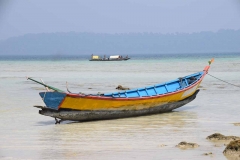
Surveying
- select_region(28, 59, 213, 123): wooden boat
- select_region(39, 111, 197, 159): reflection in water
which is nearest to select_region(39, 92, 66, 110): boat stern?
select_region(28, 59, 213, 123): wooden boat

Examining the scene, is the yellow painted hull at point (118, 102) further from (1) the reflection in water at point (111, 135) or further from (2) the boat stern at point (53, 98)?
(1) the reflection in water at point (111, 135)

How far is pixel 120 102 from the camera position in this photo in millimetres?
12656

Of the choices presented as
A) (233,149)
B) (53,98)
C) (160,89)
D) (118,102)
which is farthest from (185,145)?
(160,89)

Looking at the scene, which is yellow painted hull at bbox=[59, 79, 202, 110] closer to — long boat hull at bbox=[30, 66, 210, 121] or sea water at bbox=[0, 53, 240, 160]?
long boat hull at bbox=[30, 66, 210, 121]

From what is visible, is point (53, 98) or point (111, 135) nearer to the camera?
point (111, 135)

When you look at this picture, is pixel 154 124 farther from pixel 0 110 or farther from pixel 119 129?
pixel 0 110

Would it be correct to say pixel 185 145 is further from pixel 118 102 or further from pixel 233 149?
pixel 118 102

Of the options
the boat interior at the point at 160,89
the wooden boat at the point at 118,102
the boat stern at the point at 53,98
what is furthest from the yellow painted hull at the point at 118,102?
the boat interior at the point at 160,89

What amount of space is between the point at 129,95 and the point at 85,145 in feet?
14.8

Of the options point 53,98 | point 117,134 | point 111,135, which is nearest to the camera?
point 111,135

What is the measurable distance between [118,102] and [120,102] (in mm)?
77

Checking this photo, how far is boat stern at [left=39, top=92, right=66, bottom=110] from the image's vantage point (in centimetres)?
1155

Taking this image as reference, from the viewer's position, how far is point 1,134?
11.0 m

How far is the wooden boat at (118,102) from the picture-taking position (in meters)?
11.7
